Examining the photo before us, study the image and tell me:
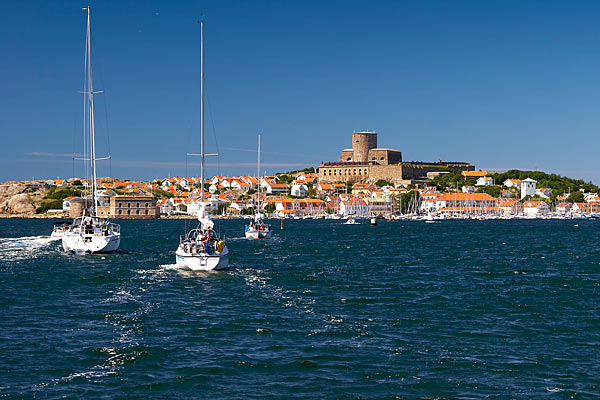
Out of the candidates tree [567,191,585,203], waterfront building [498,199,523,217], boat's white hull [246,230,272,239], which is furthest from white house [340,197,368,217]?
boat's white hull [246,230,272,239]

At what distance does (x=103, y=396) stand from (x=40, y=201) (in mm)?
185864

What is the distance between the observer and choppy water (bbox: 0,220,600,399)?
45.4 feet

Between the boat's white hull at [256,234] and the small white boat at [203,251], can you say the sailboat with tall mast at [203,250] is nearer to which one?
the small white boat at [203,251]

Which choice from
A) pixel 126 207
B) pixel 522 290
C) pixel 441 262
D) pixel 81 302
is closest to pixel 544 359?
pixel 522 290

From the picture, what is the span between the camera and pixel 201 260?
30.3m

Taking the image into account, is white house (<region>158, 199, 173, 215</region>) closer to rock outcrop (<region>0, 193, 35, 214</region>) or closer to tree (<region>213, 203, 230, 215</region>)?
tree (<region>213, 203, 230, 215</region>)

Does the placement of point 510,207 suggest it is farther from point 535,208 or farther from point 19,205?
point 19,205

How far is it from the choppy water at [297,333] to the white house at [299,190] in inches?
6390

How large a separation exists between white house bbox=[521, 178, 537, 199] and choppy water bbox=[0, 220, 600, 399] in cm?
17125

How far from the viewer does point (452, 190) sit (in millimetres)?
197750

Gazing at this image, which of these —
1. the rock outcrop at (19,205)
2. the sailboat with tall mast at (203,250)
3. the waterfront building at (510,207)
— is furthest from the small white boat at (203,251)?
the rock outcrop at (19,205)

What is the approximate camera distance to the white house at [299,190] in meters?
Result: 197

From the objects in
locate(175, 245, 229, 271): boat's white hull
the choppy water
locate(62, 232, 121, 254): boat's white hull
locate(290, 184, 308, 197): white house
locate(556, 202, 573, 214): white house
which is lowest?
the choppy water

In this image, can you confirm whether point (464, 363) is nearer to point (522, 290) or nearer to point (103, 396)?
point (103, 396)
